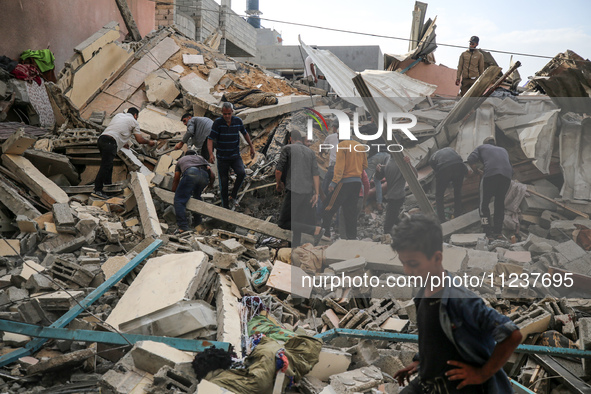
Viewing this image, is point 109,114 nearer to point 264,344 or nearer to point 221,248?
point 221,248

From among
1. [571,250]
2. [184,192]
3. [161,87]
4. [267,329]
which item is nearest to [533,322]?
[571,250]

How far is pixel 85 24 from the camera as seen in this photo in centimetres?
1403

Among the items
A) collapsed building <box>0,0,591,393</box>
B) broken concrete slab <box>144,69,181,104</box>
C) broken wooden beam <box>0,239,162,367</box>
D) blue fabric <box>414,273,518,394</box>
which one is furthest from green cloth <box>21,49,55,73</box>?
blue fabric <box>414,273,518,394</box>

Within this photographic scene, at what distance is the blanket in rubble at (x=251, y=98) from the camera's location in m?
10.9

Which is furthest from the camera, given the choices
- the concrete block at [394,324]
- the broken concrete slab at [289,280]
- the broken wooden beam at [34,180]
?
the broken wooden beam at [34,180]

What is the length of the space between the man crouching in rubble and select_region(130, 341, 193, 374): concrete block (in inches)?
79.7

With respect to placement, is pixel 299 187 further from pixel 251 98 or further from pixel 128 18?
pixel 128 18

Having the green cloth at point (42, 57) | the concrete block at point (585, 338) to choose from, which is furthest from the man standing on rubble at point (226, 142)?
the green cloth at point (42, 57)

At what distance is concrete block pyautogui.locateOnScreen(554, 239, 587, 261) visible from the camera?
15.4 feet

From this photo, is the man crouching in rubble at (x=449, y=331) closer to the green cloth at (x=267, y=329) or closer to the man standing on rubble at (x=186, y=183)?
the green cloth at (x=267, y=329)

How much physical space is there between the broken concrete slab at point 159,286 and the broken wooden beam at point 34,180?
117 inches

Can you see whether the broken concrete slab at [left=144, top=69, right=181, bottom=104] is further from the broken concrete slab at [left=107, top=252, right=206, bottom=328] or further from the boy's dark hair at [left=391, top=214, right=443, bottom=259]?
the boy's dark hair at [left=391, top=214, right=443, bottom=259]

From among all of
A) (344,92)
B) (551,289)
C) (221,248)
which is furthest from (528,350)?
(344,92)

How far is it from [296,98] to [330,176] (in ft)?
22.0
